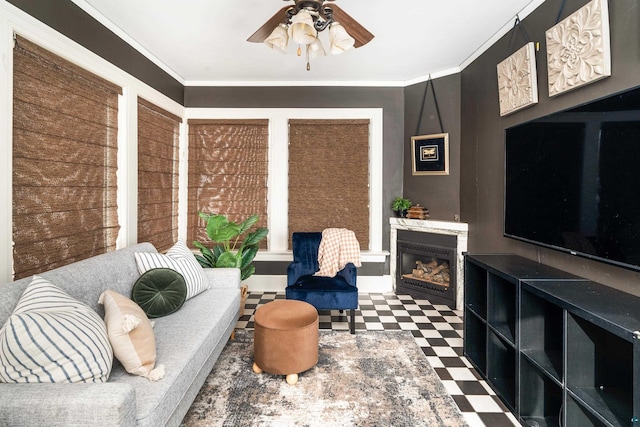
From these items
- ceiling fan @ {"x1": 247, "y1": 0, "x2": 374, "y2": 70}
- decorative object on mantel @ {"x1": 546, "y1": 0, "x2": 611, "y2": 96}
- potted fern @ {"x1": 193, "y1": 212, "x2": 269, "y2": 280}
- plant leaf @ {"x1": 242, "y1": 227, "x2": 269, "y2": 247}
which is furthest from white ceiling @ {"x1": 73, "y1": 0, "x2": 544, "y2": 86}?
plant leaf @ {"x1": 242, "y1": 227, "x2": 269, "y2": 247}

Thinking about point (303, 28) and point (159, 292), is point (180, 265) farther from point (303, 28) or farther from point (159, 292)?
point (303, 28)

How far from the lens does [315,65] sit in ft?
12.3

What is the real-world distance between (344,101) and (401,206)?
61.6 inches

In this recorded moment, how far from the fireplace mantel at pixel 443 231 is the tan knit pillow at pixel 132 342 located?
283 cm

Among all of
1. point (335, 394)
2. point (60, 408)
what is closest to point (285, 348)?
point (335, 394)

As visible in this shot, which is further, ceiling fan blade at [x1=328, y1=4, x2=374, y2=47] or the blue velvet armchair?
the blue velvet armchair

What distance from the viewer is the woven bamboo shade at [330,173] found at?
169 inches

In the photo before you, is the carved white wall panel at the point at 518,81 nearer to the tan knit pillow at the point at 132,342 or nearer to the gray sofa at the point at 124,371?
the gray sofa at the point at 124,371

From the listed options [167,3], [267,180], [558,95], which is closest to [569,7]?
[558,95]

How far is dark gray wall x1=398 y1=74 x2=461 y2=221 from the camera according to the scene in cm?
384

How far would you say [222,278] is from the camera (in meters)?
2.84

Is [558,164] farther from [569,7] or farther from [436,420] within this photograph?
[436,420]

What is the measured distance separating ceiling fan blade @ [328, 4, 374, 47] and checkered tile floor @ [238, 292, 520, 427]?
2.37 metres

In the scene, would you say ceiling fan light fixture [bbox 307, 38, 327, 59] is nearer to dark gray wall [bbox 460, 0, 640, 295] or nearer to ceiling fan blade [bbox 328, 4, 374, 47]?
ceiling fan blade [bbox 328, 4, 374, 47]
